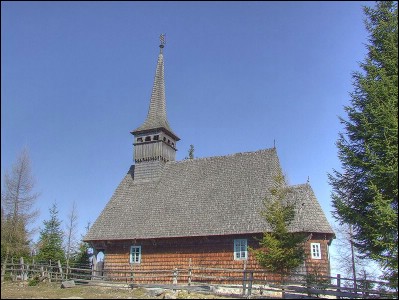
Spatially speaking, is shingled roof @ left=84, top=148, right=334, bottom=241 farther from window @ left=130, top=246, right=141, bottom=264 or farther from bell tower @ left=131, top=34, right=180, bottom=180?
window @ left=130, top=246, right=141, bottom=264

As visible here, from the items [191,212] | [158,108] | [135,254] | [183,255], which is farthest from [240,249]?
[158,108]

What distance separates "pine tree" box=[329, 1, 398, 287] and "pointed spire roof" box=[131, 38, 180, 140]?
1822 centimetres

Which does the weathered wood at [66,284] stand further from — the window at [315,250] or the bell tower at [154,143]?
the window at [315,250]

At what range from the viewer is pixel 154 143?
33.9 m

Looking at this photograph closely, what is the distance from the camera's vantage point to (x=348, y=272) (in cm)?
3559

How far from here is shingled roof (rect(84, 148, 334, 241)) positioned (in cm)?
2525

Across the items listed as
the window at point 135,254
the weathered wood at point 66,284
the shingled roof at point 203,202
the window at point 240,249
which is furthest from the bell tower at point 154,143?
the weathered wood at point 66,284

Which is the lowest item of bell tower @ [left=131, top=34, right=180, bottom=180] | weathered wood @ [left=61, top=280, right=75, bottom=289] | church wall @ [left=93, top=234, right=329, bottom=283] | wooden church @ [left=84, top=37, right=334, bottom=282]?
weathered wood @ [left=61, top=280, right=75, bottom=289]

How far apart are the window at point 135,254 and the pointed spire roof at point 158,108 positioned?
10459mm

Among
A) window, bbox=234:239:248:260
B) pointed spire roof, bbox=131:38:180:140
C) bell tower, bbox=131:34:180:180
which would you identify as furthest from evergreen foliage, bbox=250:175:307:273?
pointed spire roof, bbox=131:38:180:140

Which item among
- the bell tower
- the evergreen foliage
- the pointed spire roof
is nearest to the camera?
the evergreen foliage

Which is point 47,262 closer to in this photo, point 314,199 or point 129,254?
point 129,254

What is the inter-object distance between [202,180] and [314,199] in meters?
8.49

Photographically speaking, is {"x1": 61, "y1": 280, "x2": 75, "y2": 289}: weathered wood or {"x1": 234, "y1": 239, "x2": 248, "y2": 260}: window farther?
{"x1": 234, "y1": 239, "x2": 248, "y2": 260}: window
